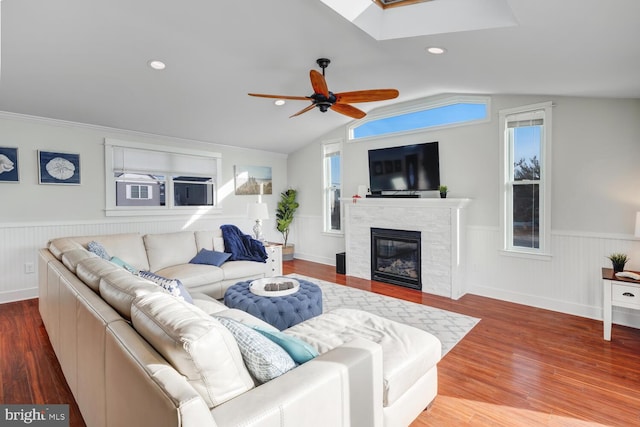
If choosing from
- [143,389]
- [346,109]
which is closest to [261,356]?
[143,389]

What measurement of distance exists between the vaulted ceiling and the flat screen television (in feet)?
2.81

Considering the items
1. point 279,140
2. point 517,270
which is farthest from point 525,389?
point 279,140

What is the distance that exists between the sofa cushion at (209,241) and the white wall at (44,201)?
1234mm

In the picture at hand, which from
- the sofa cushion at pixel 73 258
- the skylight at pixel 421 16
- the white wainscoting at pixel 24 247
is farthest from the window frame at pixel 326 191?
the sofa cushion at pixel 73 258

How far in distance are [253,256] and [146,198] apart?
2.13 m

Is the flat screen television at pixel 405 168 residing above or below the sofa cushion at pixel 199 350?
above

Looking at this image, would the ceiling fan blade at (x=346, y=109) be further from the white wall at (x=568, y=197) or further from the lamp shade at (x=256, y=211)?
the lamp shade at (x=256, y=211)

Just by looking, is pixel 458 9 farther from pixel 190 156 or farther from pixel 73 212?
pixel 73 212

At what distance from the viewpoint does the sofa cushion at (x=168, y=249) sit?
164 inches

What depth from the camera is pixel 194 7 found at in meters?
2.60

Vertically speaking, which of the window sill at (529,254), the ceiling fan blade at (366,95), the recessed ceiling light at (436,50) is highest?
the recessed ceiling light at (436,50)

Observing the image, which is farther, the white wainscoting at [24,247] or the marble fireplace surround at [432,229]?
the marble fireplace surround at [432,229]

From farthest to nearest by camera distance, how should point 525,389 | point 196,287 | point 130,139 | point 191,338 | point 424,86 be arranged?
point 130,139 → point 424,86 → point 196,287 → point 525,389 → point 191,338

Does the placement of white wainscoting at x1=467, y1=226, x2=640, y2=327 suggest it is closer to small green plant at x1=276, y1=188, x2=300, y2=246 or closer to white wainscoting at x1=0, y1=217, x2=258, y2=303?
small green plant at x1=276, y1=188, x2=300, y2=246
